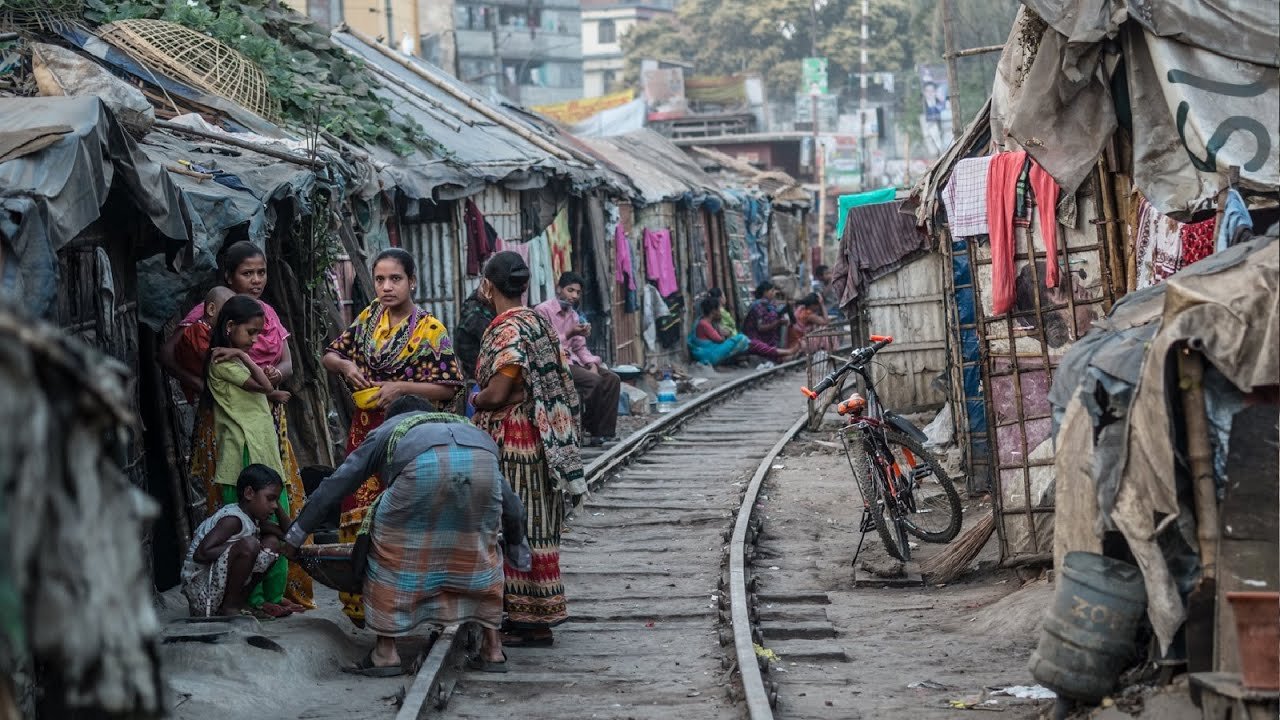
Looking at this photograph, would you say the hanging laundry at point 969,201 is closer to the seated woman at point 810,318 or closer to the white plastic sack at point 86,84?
the white plastic sack at point 86,84

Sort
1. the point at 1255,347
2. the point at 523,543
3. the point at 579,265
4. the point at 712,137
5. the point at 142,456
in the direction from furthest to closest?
the point at 712,137, the point at 579,265, the point at 142,456, the point at 523,543, the point at 1255,347

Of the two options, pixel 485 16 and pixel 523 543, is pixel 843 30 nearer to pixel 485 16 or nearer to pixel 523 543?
pixel 485 16

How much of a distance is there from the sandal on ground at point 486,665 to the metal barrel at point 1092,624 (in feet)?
9.12

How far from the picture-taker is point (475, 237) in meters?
16.7

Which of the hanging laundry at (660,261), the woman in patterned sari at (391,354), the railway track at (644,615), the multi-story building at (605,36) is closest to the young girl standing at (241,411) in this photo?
the woman in patterned sari at (391,354)

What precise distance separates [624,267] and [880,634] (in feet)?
49.2

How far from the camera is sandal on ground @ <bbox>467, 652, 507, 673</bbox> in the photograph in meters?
7.49

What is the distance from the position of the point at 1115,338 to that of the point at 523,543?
3.09m

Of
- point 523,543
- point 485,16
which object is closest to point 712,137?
point 485,16

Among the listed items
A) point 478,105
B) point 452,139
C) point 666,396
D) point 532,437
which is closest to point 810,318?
point 666,396

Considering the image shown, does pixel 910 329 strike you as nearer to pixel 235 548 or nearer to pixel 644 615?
pixel 644 615

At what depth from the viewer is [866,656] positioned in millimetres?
7980

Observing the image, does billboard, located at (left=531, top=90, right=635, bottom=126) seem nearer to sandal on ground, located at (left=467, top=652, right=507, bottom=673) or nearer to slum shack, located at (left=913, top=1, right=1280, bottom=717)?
slum shack, located at (left=913, top=1, right=1280, bottom=717)

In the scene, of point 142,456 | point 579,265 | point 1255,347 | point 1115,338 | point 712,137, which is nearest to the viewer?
point 1255,347
